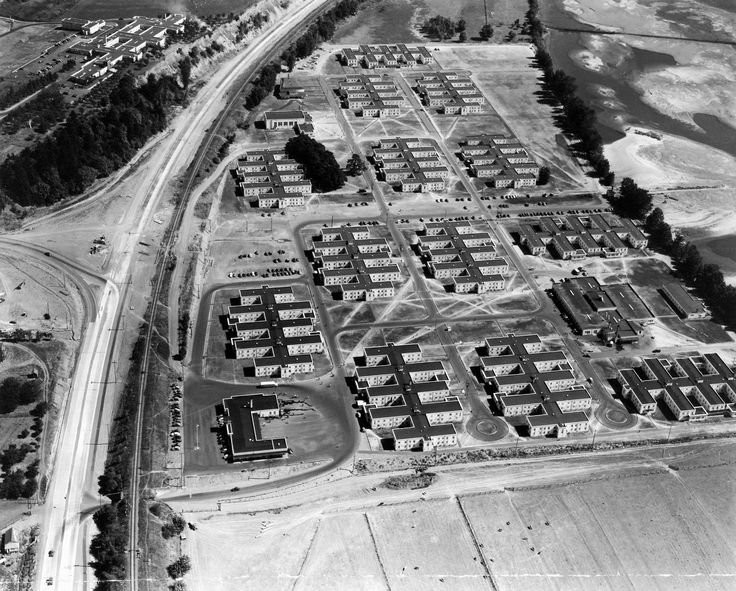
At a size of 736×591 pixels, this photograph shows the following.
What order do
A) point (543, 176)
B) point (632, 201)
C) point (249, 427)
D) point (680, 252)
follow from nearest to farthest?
point (249, 427)
point (680, 252)
point (632, 201)
point (543, 176)

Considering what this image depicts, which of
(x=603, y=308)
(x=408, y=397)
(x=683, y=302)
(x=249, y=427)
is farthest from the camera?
(x=683, y=302)

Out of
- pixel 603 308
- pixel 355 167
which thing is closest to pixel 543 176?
pixel 355 167

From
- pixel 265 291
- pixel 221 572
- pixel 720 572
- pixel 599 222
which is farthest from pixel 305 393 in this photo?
pixel 599 222

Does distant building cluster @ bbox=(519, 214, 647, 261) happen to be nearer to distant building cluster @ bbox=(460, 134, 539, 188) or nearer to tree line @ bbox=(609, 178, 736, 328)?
tree line @ bbox=(609, 178, 736, 328)

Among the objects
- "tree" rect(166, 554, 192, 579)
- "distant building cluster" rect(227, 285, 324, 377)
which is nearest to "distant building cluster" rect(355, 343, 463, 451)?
"distant building cluster" rect(227, 285, 324, 377)

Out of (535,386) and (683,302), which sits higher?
(535,386)

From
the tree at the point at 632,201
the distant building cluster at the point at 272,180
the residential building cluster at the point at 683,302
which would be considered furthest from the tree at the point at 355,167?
the residential building cluster at the point at 683,302

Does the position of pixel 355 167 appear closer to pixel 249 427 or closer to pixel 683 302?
pixel 683 302
